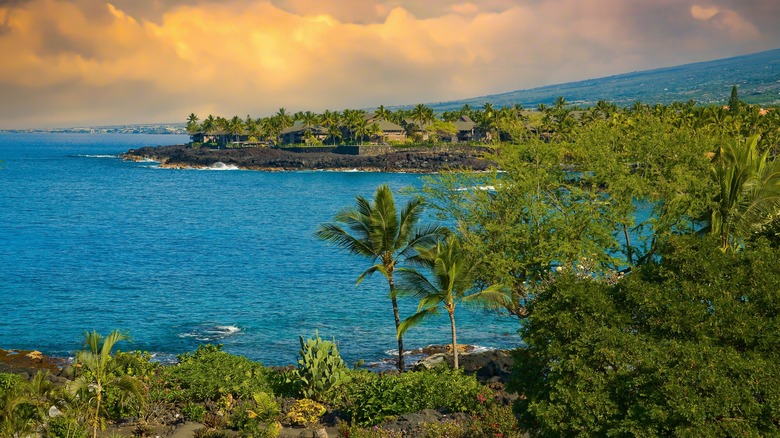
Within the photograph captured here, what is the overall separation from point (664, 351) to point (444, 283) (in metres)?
12.4

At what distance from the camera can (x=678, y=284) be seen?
14859mm

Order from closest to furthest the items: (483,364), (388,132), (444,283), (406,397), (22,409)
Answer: (22,409)
(406,397)
(444,283)
(483,364)
(388,132)

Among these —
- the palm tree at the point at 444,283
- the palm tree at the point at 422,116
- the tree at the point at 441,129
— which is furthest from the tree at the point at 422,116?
the palm tree at the point at 444,283

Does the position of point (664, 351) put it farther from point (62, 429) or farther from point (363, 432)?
point (62, 429)

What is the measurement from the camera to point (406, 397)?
794 inches

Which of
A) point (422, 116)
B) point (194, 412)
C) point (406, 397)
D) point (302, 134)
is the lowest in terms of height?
point (194, 412)

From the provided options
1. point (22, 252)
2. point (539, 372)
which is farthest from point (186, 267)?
point (539, 372)

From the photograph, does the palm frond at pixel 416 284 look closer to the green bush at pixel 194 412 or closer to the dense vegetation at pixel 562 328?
the dense vegetation at pixel 562 328

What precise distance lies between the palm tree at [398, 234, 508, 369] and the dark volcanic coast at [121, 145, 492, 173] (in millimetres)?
116538

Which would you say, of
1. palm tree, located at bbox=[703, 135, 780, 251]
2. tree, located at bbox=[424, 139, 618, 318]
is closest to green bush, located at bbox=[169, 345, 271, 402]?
tree, located at bbox=[424, 139, 618, 318]

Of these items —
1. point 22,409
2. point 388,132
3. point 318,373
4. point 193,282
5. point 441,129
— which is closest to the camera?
point 22,409

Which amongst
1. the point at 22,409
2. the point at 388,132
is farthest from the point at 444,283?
the point at 388,132

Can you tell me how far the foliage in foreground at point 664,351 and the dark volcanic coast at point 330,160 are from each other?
12791 centimetres

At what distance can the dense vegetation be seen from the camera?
1288 centimetres
